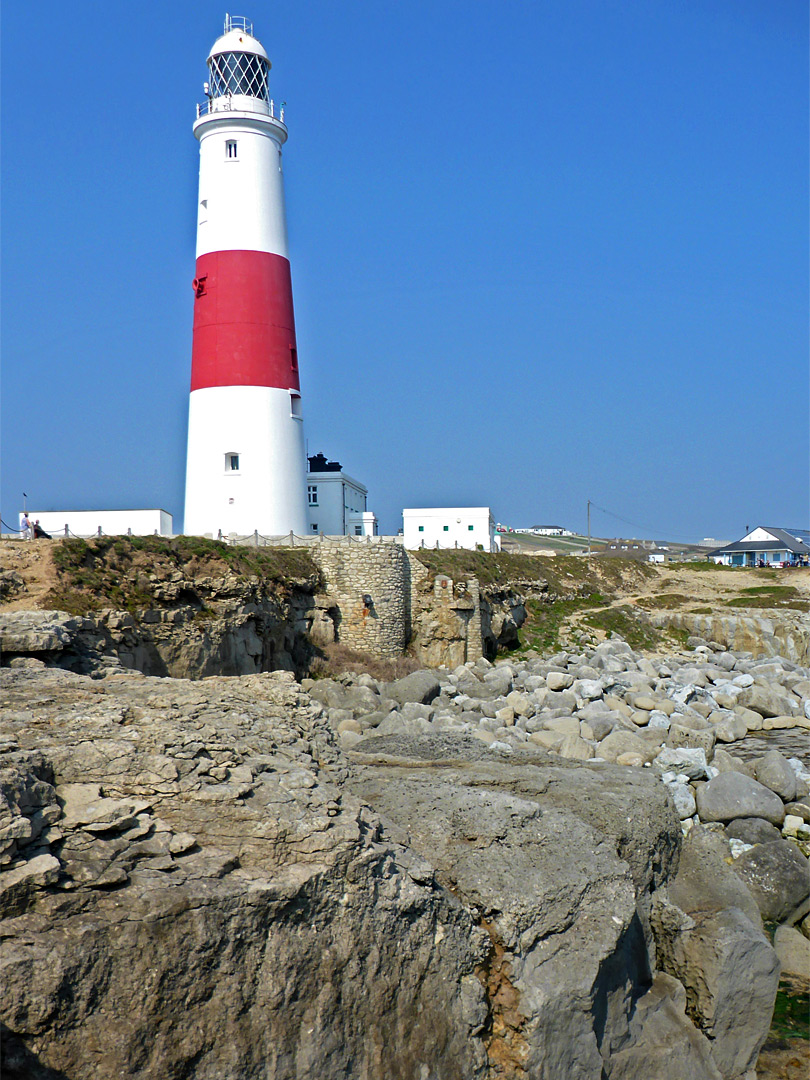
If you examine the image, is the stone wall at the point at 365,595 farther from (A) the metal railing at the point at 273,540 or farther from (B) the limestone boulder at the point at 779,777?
(B) the limestone boulder at the point at 779,777

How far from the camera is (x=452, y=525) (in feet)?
133

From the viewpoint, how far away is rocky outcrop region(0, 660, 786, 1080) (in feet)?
15.1

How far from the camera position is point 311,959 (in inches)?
208

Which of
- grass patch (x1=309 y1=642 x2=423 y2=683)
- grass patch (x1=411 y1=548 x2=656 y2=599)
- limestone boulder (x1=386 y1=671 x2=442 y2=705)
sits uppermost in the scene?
grass patch (x1=411 y1=548 x2=656 y2=599)

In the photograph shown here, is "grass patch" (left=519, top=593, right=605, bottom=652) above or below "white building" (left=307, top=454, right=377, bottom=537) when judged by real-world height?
below

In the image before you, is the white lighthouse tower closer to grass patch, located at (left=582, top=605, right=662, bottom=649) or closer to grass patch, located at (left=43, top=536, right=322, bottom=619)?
grass patch, located at (left=43, top=536, right=322, bottom=619)

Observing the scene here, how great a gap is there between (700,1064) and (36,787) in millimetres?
5628

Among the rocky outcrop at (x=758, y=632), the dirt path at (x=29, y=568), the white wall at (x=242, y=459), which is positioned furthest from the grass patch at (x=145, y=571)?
the rocky outcrop at (x=758, y=632)

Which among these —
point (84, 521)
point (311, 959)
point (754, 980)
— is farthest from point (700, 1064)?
point (84, 521)

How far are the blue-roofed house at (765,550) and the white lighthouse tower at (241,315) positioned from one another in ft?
145

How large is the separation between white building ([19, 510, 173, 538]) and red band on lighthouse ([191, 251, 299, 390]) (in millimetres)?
5569

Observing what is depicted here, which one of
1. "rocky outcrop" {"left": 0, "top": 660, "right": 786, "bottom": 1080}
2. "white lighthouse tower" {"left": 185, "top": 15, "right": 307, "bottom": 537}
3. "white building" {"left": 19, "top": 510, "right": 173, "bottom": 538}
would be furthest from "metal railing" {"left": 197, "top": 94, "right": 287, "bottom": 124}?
"rocky outcrop" {"left": 0, "top": 660, "right": 786, "bottom": 1080}

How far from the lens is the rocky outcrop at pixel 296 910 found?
4.60m

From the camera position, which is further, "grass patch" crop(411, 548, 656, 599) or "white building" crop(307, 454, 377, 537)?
"white building" crop(307, 454, 377, 537)
